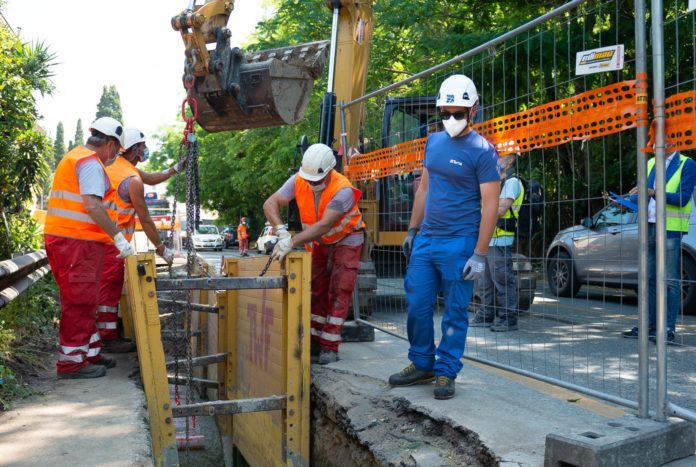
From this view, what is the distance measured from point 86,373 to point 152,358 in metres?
1.30

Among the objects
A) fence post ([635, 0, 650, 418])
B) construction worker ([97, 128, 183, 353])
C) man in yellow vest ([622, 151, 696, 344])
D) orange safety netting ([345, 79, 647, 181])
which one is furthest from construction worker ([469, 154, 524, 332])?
construction worker ([97, 128, 183, 353])

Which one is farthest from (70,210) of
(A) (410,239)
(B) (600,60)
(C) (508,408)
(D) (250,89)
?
(B) (600,60)

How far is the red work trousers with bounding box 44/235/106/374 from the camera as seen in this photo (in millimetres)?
5312

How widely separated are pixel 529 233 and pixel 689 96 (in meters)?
1.99

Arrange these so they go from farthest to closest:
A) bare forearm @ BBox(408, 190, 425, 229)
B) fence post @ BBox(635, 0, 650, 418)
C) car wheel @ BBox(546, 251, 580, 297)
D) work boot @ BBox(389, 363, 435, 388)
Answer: bare forearm @ BBox(408, 190, 425, 229), work boot @ BBox(389, 363, 435, 388), car wheel @ BBox(546, 251, 580, 297), fence post @ BBox(635, 0, 650, 418)

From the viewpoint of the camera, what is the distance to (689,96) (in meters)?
3.35

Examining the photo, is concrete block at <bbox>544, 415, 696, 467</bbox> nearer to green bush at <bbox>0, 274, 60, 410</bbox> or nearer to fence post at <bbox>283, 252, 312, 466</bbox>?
fence post at <bbox>283, 252, 312, 466</bbox>

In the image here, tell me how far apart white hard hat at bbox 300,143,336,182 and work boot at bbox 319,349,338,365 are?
1.35m

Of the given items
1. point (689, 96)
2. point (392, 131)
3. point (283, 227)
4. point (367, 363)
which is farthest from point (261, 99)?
point (689, 96)

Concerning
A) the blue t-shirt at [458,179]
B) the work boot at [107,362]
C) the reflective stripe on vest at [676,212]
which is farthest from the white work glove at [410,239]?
the work boot at [107,362]

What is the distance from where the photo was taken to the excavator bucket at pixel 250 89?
668 centimetres

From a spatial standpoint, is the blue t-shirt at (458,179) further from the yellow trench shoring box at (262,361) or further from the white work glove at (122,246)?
the white work glove at (122,246)

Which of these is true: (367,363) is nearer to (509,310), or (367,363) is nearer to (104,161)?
(509,310)

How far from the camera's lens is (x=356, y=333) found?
684 centimetres
